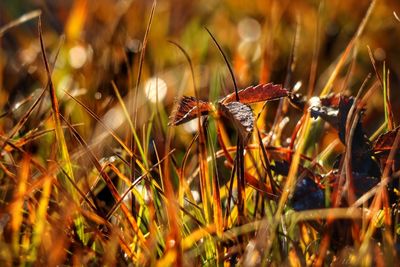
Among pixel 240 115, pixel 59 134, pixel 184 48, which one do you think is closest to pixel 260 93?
pixel 240 115

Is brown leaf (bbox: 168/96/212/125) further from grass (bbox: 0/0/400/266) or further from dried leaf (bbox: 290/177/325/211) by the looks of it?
dried leaf (bbox: 290/177/325/211)

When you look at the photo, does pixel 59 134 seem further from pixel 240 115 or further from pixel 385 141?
pixel 385 141

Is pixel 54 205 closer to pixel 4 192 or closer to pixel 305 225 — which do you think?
pixel 4 192

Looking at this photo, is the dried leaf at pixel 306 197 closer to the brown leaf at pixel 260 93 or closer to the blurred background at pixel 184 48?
the brown leaf at pixel 260 93

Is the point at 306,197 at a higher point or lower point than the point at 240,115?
lower

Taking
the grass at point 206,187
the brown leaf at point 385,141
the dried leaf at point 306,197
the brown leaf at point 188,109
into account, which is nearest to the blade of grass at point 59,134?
the grass at point 206,187

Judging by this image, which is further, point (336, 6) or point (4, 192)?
point (336, 6)

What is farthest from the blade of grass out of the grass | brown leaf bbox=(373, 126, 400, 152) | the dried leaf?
brown leaf bbox=(373, 126, 400, 152)

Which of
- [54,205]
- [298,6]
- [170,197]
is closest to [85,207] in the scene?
[54,205]
